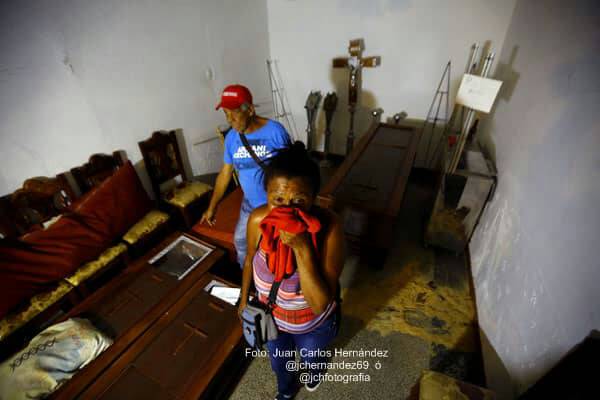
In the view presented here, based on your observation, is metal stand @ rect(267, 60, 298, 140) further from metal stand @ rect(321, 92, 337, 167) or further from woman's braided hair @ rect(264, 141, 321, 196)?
woman's braided hair @ rect(264, 141, 321, 196)

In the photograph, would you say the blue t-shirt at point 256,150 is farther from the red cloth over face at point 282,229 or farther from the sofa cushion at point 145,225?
the sofa cushion at point 145,225

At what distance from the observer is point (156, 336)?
1518 mm

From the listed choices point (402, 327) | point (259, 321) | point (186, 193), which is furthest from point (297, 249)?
point (186, 193)

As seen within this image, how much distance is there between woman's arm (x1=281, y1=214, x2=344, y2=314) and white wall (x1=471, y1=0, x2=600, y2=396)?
3.16 feet

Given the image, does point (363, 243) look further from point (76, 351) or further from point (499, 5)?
point (499, 5)

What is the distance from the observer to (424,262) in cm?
249

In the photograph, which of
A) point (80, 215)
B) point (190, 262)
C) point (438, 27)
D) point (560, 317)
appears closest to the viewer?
point (560, 317)

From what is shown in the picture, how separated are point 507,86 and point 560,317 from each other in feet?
7.08

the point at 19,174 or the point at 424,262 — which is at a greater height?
the point at 19,174

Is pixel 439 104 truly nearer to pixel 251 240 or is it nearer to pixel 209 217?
pixel 209 217

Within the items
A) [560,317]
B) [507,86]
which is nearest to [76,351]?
[560,317]

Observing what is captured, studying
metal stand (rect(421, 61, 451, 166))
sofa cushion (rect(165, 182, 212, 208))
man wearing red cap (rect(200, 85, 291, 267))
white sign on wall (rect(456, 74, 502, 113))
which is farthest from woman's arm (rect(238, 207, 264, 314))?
metal stand (rect(421, 61, 451, 166))

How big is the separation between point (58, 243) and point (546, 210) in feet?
9.56

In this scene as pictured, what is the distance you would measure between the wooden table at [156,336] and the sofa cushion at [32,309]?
0.15m
